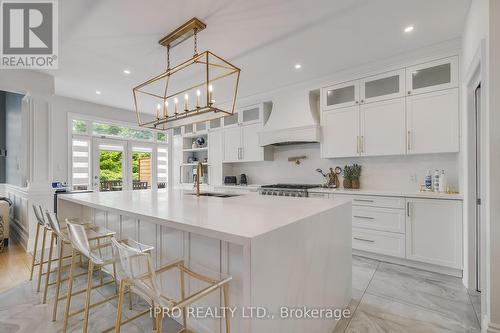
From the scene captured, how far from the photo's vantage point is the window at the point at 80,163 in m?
5.12

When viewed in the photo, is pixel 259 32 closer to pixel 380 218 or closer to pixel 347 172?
pixel 347 172

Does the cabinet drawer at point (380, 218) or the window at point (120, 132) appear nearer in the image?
the cabinet drawer at point (380, 218)

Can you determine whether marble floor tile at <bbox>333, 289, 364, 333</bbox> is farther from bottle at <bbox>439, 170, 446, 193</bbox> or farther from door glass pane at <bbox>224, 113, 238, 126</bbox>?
door glass pane at <bbox>224, 113, 238, 126</bbox>

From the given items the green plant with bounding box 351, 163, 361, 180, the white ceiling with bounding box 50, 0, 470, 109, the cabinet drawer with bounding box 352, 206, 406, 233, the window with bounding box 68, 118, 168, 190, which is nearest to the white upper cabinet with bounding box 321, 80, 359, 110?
the white ceiling with bounding box 50, 0, 470, 109

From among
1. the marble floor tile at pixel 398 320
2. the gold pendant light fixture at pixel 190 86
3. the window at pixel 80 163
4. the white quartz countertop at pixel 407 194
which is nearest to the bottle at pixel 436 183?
the white quartz countertop at pixel 407 194

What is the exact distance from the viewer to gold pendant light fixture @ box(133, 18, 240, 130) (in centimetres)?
230

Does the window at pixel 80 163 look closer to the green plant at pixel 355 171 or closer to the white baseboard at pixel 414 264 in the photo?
the green plant at pixel 355 171

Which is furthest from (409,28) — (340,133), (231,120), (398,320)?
(231,120)

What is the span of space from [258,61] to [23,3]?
2.50m

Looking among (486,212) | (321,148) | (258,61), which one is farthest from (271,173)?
(486,212)

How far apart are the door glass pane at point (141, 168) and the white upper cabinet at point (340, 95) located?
4777 millimetres

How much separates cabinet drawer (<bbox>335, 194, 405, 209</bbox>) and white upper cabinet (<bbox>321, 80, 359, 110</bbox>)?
4.47ft

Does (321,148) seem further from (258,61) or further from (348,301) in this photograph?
(348,301)

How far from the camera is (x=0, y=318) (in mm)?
1935
